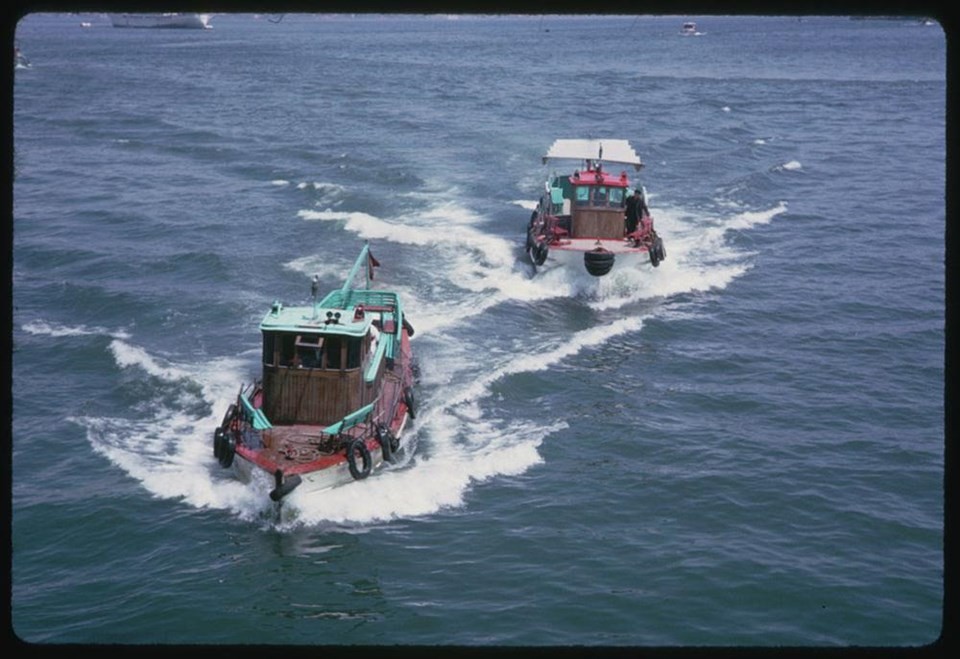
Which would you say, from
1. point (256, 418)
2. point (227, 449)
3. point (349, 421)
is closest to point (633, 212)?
point (349, 421)

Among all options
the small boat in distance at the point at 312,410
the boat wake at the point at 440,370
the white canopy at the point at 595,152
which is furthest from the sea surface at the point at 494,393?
the white canopy at the point at 595,152

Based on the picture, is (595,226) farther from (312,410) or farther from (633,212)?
(312,410)

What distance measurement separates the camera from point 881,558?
2272cm

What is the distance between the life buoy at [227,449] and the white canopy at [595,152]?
2487 centimetres

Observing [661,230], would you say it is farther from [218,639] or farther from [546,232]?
[218,639]

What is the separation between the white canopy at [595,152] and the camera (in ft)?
149

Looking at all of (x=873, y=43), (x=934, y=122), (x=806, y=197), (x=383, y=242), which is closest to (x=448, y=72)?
(x=934, y=122)

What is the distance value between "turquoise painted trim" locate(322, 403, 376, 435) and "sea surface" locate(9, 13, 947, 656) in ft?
4.78

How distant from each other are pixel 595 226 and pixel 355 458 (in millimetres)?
21226

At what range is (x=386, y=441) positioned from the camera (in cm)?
2533

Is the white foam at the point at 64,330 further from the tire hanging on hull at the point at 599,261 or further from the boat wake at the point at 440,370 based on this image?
the tire hanging on hull at the point at 599,261

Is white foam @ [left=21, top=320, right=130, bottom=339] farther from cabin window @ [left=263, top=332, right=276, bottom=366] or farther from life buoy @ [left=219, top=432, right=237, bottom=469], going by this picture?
life buoy @ [left=219, top=432, right=237, bottom=469]

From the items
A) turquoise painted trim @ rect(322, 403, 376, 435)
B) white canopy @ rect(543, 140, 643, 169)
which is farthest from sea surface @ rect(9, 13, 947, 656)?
white canopy @ rect(543, 140, 643, 169)

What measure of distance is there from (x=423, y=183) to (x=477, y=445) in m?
32.2
